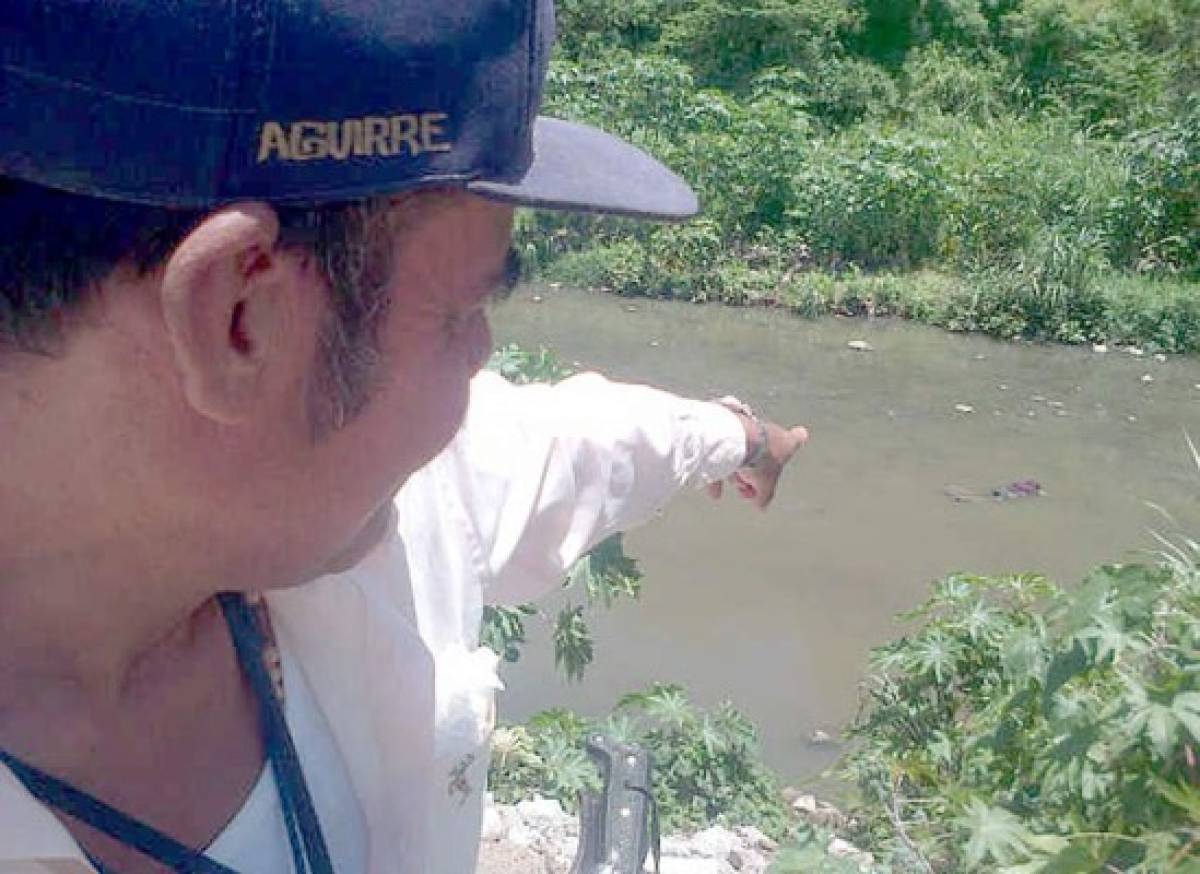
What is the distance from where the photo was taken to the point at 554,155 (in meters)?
0.99

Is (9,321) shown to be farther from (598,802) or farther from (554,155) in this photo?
(598,802)

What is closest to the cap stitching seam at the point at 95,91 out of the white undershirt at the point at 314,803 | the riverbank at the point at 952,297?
the white undershirt at the point at 314,803

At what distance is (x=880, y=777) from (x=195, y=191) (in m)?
2.78

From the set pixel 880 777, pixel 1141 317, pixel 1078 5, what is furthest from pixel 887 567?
pixel 1078 5

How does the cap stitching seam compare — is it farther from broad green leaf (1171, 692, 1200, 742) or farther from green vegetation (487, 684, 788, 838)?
green vegetation (487, 684, 788, 838)

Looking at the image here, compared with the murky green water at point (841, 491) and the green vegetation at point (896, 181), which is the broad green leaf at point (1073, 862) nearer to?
the murky green water at point (841, 491)

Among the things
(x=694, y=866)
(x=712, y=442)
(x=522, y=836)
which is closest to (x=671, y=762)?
(x=694, y=866)

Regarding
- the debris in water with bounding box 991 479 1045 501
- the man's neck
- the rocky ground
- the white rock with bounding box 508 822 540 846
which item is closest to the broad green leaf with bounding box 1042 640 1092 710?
the rocky ground

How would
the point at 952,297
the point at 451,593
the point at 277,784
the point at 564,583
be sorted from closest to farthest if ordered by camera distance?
the point at 277,784, the point at 451,593, the point at 564,583, the point at 952,297

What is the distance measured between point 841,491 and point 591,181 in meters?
5.91

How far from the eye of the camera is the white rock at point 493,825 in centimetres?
310

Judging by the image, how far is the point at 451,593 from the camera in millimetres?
1263

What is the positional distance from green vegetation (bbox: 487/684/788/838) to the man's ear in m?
2.44

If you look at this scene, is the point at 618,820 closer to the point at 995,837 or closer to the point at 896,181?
the point at 995,837
